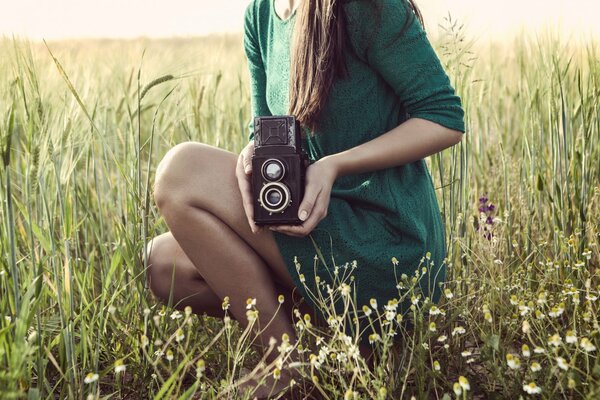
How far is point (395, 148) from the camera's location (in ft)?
5.47

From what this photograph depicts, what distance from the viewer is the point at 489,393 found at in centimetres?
155

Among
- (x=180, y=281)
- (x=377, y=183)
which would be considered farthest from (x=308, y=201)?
(x=180, y=281)

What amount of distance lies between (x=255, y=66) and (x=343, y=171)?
562 mm

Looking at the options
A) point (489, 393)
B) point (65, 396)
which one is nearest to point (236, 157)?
point (65, 396)

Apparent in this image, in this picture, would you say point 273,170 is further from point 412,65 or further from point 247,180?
point 412,65

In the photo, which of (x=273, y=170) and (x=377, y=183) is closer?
(x=273, y=170)

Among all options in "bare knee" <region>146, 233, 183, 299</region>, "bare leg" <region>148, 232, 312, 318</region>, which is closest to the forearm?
"bare leg" <region>148, 232, 312, 318</region>

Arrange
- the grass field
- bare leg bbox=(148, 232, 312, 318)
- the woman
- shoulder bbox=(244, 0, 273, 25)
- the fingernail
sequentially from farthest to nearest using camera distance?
shoulder bbox=(244, 0, 273, 25) → bare leg bbox=(148, 232, 312, 318) → the woman → the fingernail → the grass field

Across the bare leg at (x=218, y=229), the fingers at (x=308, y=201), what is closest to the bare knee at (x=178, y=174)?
the bare leg at (x=218, y=229)

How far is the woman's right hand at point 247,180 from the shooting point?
64.5 inches

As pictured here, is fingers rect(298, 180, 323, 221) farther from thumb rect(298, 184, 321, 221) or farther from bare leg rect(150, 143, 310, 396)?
bare leg rect(150, 143, 310, 396)

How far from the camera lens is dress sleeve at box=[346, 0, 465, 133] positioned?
168 cm

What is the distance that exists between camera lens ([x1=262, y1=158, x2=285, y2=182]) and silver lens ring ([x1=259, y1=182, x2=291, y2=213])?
0.02 m

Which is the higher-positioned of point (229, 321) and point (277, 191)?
point (277, 191)
